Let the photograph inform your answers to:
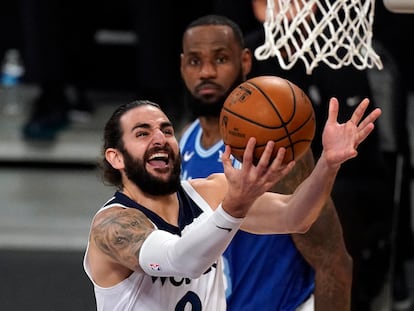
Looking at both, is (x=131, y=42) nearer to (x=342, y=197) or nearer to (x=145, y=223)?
(x=342, y=197)

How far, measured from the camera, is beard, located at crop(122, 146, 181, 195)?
299 cm

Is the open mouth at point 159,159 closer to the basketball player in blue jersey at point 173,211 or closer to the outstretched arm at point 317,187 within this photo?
the basketball player in blue jersey at point 173,211

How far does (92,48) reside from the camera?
23.5 feet

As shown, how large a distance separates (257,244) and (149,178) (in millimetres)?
840

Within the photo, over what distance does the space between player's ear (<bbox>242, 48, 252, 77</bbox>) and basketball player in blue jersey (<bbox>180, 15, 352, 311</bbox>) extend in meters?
0.03

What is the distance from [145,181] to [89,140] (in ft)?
11.8

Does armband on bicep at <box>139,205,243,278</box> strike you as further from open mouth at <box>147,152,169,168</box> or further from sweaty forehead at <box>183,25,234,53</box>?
sweaty forehead at <box>183,25,234,53</box>

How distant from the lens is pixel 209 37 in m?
3.81

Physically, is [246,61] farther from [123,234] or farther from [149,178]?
[123,234]

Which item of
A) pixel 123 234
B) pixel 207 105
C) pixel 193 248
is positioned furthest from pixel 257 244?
pixel 193 248

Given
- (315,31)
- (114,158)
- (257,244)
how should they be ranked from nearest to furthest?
(114,158)
(315,31)
(257,244)

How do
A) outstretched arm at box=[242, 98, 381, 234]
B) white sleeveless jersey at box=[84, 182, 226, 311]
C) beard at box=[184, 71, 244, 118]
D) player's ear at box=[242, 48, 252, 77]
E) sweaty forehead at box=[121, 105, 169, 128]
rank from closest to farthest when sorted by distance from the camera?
outstretched arm at box=[242, 98, 381, 234] < white sleeveless jersey at box=[84, 182, 226, 311] < sweaty forehead at box=[121, 105, 169, 128] < beard at box=[184, 71, 244, 118] < player's ear at box=[242, 48, 252, 77]

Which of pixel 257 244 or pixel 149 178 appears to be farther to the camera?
pixel 257 244

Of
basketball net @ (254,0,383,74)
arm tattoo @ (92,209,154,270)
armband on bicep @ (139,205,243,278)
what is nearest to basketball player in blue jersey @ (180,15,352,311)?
basketball net @ (254,0,383,74)
